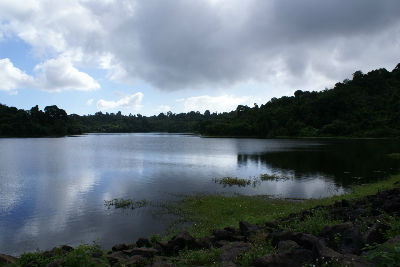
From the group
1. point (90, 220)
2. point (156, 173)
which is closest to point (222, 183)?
point (156, 173)

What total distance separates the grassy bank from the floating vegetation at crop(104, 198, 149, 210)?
8.81 ft

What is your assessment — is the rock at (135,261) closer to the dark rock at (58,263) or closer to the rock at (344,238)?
the dark rock at (58,263)

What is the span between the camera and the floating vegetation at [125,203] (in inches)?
870

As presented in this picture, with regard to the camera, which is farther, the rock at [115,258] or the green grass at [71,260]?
the rock at [115,258]

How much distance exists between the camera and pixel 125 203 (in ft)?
74.4

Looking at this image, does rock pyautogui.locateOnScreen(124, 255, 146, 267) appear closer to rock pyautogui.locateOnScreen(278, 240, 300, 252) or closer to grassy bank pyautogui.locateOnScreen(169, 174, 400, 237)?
rock pyautogui.locateOnScreen(278, 240, 300, 252)

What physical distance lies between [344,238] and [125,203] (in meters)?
17.6

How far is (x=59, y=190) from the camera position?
2734 cm

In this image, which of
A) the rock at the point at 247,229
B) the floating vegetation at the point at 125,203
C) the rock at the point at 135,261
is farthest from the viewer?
the floating vegetation at the point at 125,203

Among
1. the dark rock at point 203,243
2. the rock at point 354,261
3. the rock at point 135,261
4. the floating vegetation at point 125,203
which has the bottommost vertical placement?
the floating vegetation at point 125,203

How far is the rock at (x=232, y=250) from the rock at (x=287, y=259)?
1.15 m

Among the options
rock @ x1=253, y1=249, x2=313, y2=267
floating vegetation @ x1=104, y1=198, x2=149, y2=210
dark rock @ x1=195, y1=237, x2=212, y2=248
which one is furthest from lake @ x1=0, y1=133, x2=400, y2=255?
rock @ x1=253, y1=249, x2=313, y2=267

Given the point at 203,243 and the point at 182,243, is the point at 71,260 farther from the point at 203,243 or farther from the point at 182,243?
the point at 203,243

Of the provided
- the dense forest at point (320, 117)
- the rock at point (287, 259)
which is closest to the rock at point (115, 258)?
the rock at point (287, 259)
